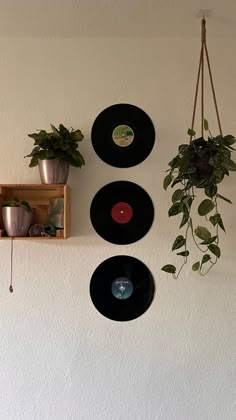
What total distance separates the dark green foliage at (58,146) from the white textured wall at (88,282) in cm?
12

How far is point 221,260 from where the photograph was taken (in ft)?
5.90

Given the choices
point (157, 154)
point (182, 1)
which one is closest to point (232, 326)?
point (157, 154)

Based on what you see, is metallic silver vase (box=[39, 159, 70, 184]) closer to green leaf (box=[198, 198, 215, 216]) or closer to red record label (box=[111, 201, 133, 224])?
red record label (box=[111, 201, 133, 224])

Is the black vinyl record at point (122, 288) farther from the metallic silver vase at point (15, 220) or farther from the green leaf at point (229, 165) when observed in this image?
the green leaf at point (229, 165)

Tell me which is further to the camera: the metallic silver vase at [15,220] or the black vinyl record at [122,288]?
the black vinyl record at [122,288]

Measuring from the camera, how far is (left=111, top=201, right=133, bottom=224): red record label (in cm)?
180

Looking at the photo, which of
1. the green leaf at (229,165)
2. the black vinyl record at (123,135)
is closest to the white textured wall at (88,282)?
the black vinyl record at (123,135)

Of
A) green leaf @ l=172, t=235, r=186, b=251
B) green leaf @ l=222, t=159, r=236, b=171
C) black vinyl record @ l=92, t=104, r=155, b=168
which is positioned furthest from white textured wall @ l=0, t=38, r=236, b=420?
green leaf @ l=222, t=159, r=236, b=171

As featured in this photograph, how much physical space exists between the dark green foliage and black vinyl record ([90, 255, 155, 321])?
454 mm

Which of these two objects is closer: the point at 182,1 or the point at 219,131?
the point at 182,1

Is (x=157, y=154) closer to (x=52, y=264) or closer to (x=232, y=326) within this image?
(x=52, y=264)

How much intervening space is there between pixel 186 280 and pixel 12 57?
1225 mm

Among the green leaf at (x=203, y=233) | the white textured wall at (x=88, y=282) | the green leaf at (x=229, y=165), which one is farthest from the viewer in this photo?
the white textured wall at (x=88, y=282)

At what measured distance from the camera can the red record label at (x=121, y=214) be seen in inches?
70.7
